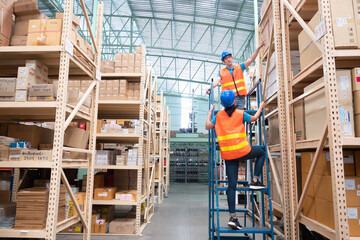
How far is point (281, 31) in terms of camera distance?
4.23m

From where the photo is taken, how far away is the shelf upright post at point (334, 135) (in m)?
2.48

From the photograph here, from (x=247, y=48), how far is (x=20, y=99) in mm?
15669

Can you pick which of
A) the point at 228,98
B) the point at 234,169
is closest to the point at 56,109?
the point at 228,98

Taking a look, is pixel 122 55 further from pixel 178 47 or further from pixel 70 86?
pixel 178 47

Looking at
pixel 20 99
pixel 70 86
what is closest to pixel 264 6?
pixel 70 86

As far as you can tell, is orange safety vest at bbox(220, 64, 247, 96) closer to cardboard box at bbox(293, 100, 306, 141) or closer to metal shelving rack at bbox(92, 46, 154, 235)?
cardboard box at bbox(293, 100, 306, 141)

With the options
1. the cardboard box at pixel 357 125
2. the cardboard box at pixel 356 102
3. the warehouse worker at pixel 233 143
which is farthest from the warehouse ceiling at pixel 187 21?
the cardboard box at pixel 357 125

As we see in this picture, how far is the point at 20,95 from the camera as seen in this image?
3225 millimetres

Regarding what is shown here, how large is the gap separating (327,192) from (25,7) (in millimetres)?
4608

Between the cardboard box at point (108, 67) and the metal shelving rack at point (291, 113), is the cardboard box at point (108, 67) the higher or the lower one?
the higher one

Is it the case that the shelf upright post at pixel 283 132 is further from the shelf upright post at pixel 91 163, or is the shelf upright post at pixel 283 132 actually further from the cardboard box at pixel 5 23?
the cardboard box at pixel 5 23

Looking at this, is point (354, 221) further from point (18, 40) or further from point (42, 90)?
point (18, 40)

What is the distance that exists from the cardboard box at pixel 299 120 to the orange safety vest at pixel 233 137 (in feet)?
2.47

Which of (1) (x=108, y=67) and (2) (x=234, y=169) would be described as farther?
(1) (x=108, y=67)
